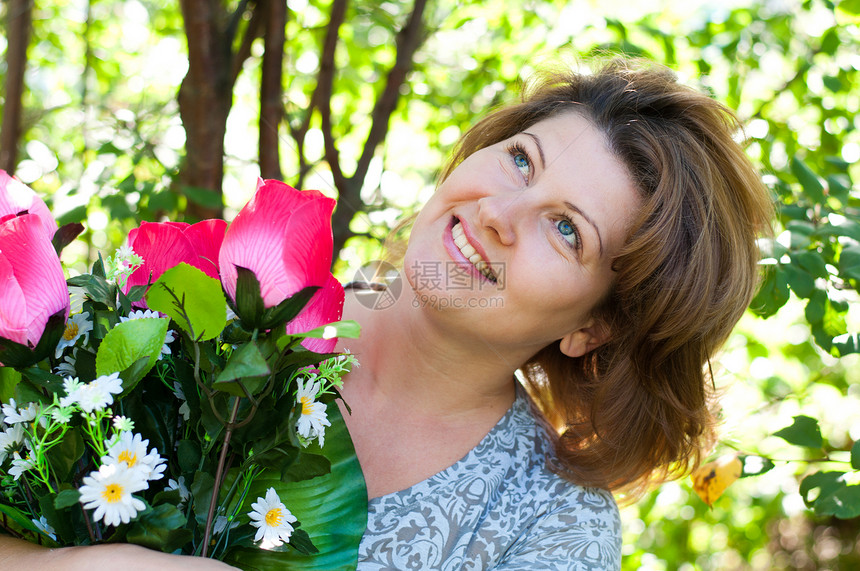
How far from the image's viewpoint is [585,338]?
3.98 feet

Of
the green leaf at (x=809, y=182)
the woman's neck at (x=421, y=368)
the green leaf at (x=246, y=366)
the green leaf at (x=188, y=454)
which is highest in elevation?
the green leaf at (x=246, y=366)

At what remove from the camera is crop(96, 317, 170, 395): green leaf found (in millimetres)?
600

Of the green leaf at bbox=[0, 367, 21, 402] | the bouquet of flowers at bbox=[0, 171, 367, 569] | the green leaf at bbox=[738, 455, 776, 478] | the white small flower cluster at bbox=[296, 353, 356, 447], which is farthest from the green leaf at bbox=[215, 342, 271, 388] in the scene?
the green leaf at bbox=[738, 455, 776, 478]

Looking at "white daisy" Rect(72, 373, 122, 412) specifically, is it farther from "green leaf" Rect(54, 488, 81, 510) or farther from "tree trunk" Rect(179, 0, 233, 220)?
"tree trunk" Rect(179, 0, 233, 220)

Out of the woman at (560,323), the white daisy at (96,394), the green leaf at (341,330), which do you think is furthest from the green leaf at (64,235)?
the woman at (560,323)

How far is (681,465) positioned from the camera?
4.21 ft

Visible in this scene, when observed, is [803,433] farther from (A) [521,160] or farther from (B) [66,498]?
(B) [66,498]

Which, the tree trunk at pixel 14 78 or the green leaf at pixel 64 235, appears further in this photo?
the tree trunk at pixel 14 78

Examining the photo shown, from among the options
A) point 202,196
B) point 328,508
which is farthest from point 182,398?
point 202,196

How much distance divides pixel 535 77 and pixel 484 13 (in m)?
0.83

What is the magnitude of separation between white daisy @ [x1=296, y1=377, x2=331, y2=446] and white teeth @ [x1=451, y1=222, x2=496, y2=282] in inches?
15.9

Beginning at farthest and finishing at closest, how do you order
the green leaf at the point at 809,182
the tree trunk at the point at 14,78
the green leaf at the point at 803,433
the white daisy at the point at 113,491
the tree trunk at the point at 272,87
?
the tree trunk at the point at 14,78, the tree trunk at the point at 272,87, the green leaf at the point at 809,182, the green leaf at the point at 803,433, the white daisy at the point at 113,491

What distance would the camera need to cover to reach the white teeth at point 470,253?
1.02 meters

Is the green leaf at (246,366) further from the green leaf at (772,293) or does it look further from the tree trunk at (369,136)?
the tree trunk at (369,136)
